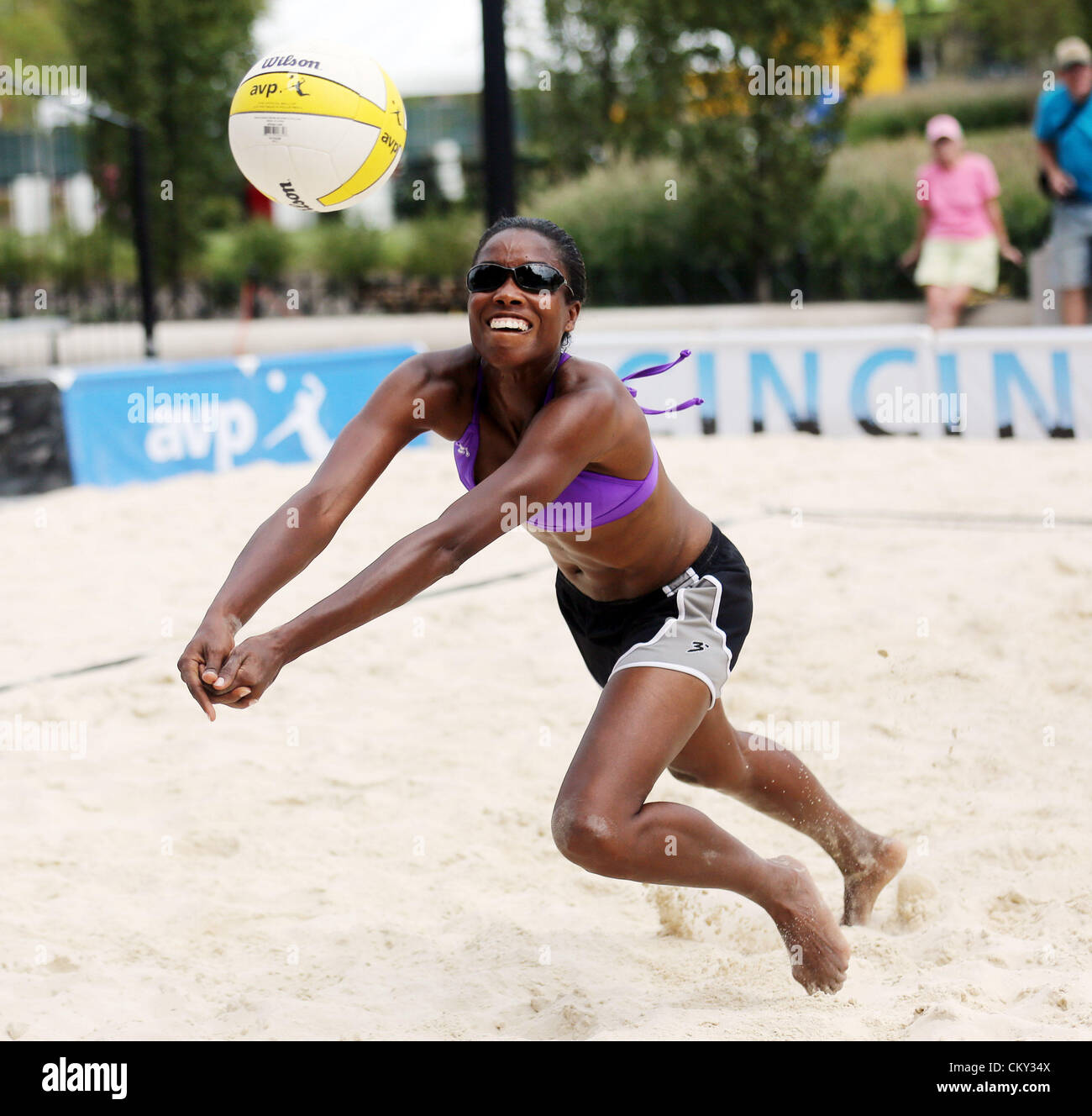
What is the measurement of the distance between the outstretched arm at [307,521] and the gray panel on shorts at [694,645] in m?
0.68

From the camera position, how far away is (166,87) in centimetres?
1634

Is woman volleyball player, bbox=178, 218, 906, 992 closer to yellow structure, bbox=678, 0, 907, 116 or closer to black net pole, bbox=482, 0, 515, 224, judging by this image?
black net pole, bbox=482, 0, 515, 224

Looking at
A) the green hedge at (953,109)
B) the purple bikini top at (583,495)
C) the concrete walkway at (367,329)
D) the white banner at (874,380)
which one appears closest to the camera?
the purple bikini top at (583,495)

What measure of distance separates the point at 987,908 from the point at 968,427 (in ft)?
18.2

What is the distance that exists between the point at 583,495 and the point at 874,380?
6159 mm

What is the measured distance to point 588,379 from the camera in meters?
2.64

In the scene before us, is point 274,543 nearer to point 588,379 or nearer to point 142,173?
point 588,379

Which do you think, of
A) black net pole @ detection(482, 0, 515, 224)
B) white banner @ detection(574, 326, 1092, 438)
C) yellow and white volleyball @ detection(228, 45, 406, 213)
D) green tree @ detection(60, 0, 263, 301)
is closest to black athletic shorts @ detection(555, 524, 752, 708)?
yellow and white volleyball @ detection(228, 45, 406, 213)

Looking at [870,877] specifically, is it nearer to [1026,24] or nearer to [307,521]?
[307,521]

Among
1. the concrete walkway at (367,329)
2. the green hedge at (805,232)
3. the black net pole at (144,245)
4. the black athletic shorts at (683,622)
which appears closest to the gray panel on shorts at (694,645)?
the black athletic shorts at (683,622)

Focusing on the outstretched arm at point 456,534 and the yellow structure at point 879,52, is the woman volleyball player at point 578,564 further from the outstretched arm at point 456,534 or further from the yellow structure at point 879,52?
the yellow structure at point 879,52

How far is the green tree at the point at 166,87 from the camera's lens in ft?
52.8

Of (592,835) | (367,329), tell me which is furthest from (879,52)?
(592,835)
